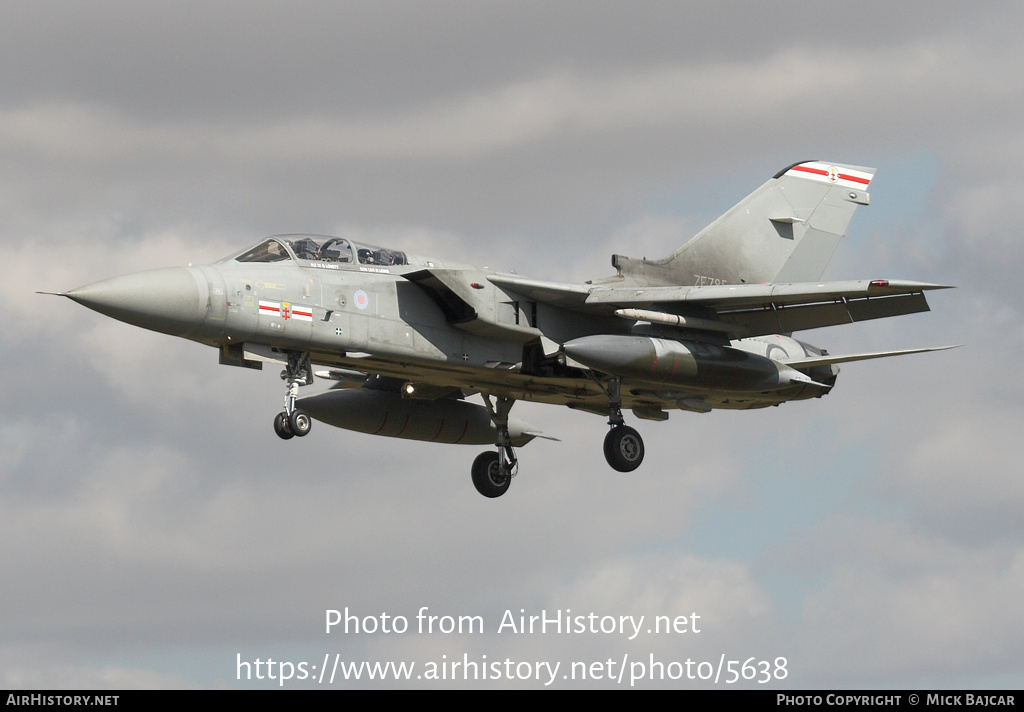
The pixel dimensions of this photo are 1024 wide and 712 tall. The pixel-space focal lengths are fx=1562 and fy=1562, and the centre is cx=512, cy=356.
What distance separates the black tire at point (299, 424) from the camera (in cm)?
2581

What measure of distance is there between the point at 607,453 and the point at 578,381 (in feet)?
5.08

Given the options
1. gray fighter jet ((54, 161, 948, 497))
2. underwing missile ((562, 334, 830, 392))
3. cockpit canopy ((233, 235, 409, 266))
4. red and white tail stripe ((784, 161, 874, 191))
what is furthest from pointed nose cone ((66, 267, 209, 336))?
red and white tail stripe ((784, 161, 874, 191))

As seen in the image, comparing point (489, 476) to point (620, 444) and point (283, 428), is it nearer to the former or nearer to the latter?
point (620, 444)

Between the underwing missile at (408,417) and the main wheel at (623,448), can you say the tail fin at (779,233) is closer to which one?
the main wheel at (623,448)

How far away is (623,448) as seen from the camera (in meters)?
29.7

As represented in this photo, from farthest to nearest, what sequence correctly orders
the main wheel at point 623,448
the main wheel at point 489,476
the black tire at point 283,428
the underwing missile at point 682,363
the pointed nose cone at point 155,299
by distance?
the main wheel at point 489,476
the main wheel at point 623,448
the underwing missile at point 682,363
the black tire at point 283,428
the pointed nose cone at point 155,299

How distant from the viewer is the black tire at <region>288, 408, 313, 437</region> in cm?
2581

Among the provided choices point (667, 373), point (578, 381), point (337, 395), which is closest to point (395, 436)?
point (337, 395)

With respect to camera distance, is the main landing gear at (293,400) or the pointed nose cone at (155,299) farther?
the main landing gear at (293,400)

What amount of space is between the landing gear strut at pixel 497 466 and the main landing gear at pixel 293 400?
6144 mm

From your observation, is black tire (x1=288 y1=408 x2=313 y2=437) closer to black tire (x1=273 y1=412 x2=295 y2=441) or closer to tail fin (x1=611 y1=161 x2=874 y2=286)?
black tire (x1=273 y1=412 x2=295 y2=441)

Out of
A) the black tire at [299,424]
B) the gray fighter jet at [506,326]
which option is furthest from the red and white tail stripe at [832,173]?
the black tire at [299,424]

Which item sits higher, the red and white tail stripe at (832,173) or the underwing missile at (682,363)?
the red and white tail stripe at (832,173)

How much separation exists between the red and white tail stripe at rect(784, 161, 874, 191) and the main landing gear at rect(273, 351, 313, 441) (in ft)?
42.9
